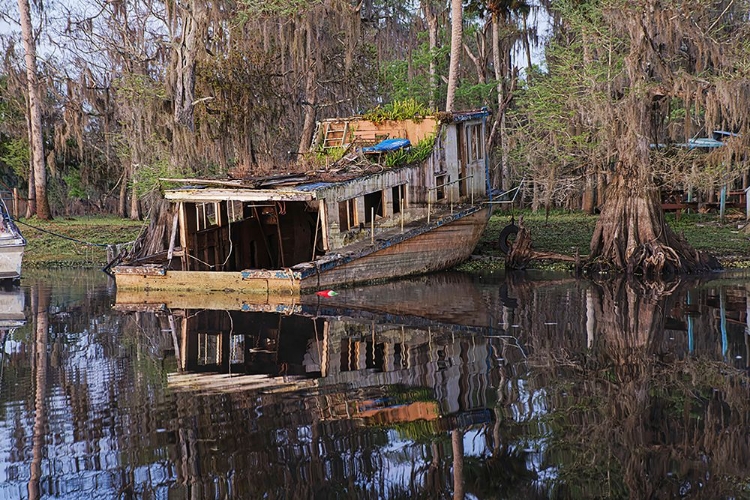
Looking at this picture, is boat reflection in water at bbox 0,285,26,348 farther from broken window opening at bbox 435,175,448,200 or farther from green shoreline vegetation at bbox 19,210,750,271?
broken window opening at bbox 435,175,448,200

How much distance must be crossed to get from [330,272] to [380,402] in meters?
10.2

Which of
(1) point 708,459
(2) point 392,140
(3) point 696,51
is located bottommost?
(1) point 708,459

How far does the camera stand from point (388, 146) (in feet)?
73.2

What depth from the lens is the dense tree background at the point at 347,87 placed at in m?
21.7

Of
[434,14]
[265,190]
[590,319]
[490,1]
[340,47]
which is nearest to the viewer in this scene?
[590,319]

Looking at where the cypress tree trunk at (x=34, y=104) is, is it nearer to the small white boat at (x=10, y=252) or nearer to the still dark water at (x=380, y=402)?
the small white boat at (x=10, y=252)

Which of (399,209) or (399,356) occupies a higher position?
(399,209)

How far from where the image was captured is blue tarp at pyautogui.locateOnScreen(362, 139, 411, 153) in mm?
22234

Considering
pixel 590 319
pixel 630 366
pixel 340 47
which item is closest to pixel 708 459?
pixel 630 366

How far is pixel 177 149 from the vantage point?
87.7 ft

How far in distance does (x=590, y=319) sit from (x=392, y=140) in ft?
31.4

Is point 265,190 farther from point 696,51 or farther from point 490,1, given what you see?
point 490,1

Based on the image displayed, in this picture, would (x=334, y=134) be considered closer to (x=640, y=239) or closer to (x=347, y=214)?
(x=347, y=214)

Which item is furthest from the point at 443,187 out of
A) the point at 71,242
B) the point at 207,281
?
the point at 71,242
